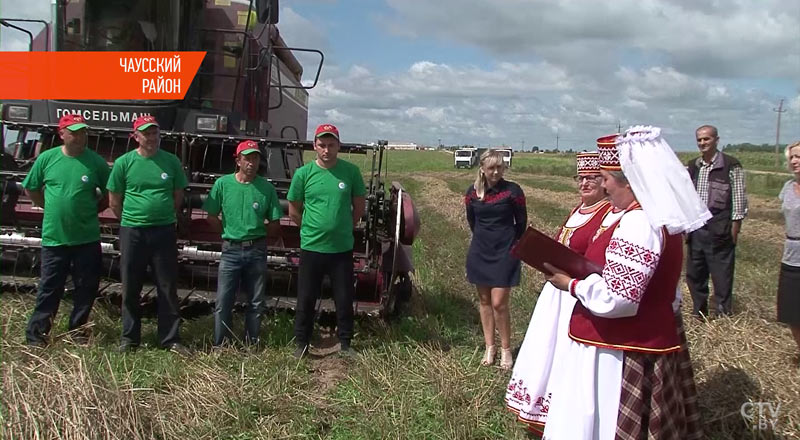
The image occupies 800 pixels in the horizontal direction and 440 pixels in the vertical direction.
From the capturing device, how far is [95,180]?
4.68m

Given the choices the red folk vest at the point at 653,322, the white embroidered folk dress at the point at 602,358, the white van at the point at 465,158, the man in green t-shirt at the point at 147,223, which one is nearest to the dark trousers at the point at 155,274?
the man in green t-shirt at the point at 147,223

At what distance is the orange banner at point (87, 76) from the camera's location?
644 cm

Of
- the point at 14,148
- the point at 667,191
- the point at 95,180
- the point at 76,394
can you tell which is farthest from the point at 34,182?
the point at 667,191

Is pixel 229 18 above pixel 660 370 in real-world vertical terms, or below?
above

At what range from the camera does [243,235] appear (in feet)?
15.3

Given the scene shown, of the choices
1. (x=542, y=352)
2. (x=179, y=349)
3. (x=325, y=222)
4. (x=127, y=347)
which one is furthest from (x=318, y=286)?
(x=542, y=352)

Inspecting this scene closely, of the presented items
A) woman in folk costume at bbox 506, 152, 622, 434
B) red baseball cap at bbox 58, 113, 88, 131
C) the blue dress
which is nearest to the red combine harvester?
the blue dress

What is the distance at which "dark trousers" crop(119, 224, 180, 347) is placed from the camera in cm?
459

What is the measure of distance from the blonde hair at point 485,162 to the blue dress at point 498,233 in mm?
49

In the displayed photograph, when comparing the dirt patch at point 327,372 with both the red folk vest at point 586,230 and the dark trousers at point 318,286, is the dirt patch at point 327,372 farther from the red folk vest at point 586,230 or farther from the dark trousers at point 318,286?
the red folk vest at point 586,230

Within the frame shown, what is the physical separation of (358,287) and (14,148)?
4015 mm

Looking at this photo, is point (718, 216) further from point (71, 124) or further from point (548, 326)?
point (71, 124)

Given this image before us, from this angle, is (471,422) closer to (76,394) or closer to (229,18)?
(76,394)

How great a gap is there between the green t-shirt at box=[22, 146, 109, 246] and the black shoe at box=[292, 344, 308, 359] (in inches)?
67.8
